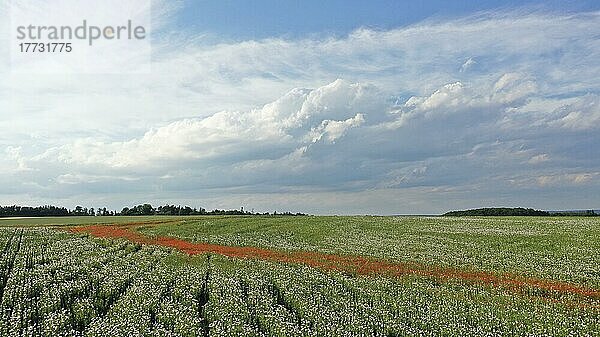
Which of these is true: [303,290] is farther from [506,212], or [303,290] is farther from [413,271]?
[506,212]

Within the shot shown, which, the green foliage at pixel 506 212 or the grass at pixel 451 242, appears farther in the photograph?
the green foliage at pixel 506 212

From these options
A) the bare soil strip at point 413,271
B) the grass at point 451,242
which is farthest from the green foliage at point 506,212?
the bare soil strip at point 413,271

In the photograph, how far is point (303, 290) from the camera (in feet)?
75.1

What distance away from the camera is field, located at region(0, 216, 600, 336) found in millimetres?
17625

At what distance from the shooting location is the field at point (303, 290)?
17.6 metres

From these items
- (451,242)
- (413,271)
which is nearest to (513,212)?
(451,242)

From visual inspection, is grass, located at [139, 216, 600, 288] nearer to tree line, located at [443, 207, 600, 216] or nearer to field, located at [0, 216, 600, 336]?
field, located at [0, 216, 600, 336]

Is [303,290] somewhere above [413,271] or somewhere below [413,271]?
above

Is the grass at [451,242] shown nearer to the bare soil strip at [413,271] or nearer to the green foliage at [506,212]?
the bare soil strip at [413,271]

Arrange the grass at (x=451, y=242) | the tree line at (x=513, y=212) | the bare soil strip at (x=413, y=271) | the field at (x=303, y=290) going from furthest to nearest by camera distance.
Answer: the tree line at (x=513, y=212) → the grass at (x=451, y=242) → the bare soil strip at (x=413, y=271) → the field at (x=303, y=290)

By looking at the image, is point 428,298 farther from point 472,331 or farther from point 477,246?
point 477,246

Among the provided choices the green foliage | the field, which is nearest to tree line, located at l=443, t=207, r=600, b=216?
the green foliage

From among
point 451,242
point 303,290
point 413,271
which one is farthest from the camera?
point 451,242

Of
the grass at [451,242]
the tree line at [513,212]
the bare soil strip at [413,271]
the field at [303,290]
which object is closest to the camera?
the field at [303,290]
